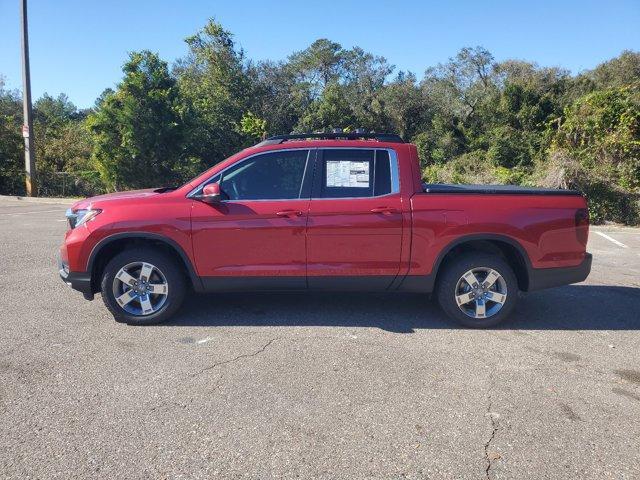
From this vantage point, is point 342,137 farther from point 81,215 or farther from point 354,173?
point 81,215

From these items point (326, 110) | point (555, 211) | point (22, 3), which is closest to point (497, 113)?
point (326, 110)

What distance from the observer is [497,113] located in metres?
33.6

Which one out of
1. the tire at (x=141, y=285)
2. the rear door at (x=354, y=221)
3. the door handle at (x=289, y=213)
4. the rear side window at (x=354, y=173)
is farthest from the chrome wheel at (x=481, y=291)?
the tire at (x=141, y=285)

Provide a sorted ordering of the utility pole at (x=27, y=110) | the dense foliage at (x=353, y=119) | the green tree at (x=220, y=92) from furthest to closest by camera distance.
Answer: the green tree at (x=220, y=92) < the utility pole at (x=27, y=110) < the dense foliage at (x=353, y=119)

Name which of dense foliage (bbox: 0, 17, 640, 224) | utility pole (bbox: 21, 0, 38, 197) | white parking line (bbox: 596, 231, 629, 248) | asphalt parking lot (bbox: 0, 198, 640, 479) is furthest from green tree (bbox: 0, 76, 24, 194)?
white parking line (bbox: 596, 231, 629, 248)

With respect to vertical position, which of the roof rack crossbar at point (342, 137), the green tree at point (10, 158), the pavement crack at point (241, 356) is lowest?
the pavement crack at point (241, 356)

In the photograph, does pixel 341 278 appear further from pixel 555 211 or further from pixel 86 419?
pixel 86 419

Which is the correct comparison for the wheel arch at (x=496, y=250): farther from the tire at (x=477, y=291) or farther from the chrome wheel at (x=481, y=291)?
the chrome wheel at (x=481, y=291)

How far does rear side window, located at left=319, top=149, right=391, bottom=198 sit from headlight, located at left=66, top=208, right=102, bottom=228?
7.28 feet

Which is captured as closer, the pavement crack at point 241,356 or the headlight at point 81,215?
the pavement crack at point 241,356

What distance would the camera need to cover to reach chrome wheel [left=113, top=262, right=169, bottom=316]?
16.5ft

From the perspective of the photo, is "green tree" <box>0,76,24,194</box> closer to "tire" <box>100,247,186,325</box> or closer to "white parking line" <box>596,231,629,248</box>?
"tire" <box>100,247,186,325</box>

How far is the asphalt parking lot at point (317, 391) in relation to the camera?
2895mm

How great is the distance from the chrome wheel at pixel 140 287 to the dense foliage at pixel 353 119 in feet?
42.9
